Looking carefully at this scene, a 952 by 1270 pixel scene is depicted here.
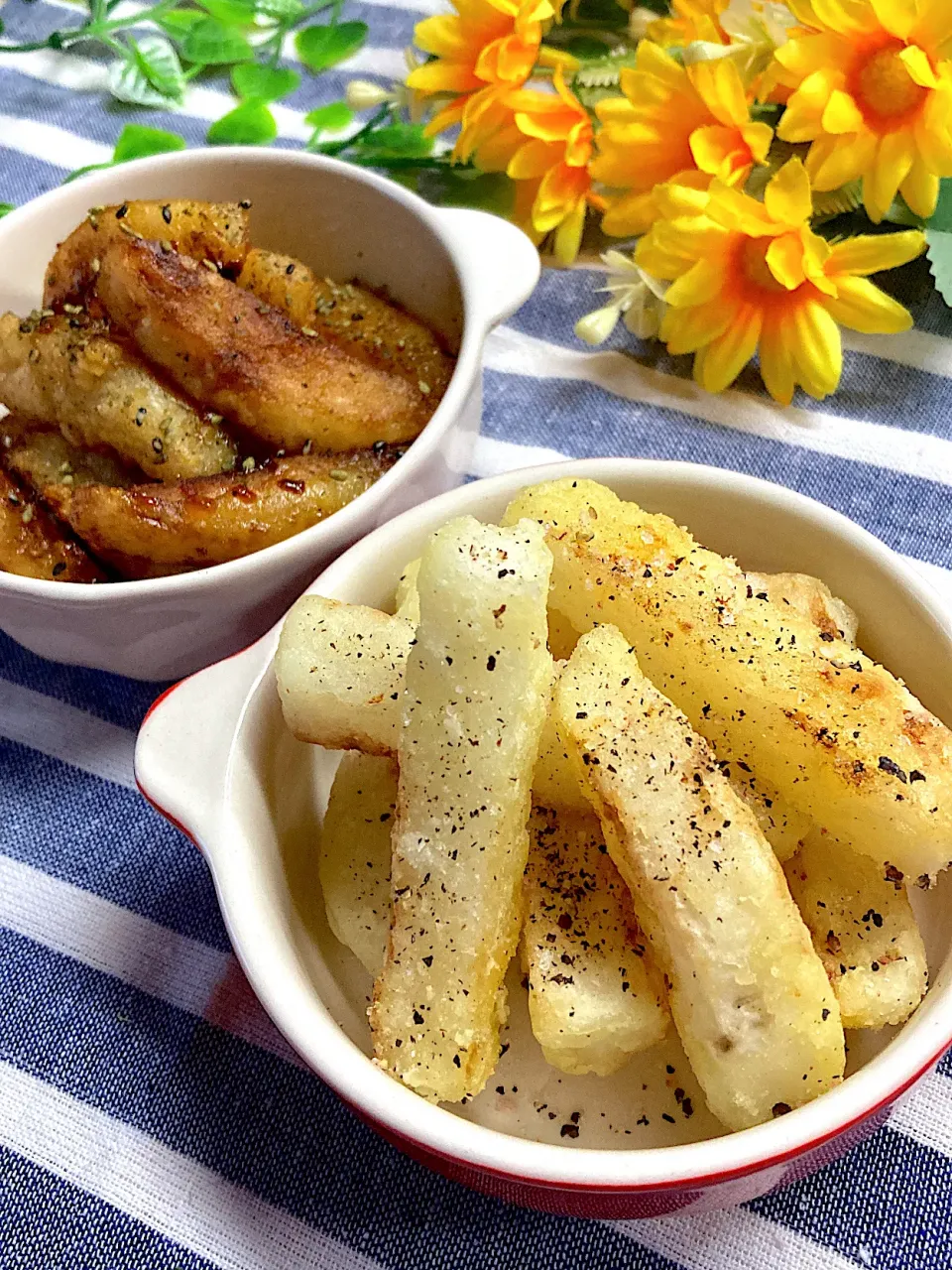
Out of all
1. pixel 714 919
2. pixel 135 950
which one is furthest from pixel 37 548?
pixel 714 919

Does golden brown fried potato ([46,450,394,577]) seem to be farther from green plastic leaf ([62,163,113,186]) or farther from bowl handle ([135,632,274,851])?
green plastic leaf ([62,163,113,186])

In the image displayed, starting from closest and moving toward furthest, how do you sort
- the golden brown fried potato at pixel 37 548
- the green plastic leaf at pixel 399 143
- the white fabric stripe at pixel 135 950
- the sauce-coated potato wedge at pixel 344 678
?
the sauce-coated potato wedge at pixel 344 678, the white fabric stripe at pixel 135 950, the golden brown fried potato at pixel 37 548, the green plastic leaf at pixel 399 143

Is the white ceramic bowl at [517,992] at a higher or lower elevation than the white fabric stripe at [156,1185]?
higher

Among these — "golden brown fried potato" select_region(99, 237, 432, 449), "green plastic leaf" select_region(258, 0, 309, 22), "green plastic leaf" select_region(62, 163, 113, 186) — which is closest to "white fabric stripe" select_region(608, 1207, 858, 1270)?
"golden brown fried potato" select_region(99, 237, 432, 449)

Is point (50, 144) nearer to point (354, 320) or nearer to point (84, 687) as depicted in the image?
point (354, 320)

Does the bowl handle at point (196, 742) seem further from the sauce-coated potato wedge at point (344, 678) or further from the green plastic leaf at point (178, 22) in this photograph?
the green plastic leaf at point (178, 22)

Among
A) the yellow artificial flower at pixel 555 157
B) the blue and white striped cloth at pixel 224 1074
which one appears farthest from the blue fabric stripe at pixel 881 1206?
the yellow artificial flower at pixel 555 157
